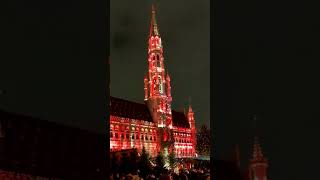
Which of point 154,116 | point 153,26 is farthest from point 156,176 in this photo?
point 153,26

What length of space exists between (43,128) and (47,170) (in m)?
2.76

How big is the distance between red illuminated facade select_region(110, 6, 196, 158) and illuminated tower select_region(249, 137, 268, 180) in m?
27.0

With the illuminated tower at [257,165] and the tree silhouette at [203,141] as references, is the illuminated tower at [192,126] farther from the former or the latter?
the illuminated tower at [257,165]

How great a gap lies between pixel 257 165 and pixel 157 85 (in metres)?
33.7

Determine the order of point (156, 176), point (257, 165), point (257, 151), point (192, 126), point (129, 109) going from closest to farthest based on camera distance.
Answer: point (257, 165) < point (257, 151) < point (156, 176) < point (129, 109) < point (192, 126)

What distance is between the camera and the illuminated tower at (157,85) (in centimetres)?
5425

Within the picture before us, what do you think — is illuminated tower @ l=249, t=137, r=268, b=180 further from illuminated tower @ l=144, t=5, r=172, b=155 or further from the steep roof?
illuminated tower @ l=144, t=5, r=172, b=155

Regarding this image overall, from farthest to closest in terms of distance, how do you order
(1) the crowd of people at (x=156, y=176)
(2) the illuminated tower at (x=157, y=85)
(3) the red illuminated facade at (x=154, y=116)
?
1. (2) the illuminated tower at (x=157, y=85)
2. (3) the red illuminated facade at (x=154, y=116)
3. (1) the crowd of people at (x=156, y=176)

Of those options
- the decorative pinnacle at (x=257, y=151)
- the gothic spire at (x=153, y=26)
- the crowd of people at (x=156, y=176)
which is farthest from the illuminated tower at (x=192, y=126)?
the decorative pinnacle at (x=257, y=151)

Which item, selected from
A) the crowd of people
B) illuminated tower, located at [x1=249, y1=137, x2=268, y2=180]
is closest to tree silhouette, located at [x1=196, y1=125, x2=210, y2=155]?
the crowd of people

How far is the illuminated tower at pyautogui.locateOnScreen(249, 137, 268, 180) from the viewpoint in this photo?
2131cm

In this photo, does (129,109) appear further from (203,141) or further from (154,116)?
(203,141)

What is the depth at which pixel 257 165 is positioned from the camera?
21.5 meters

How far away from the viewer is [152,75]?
5431cm
